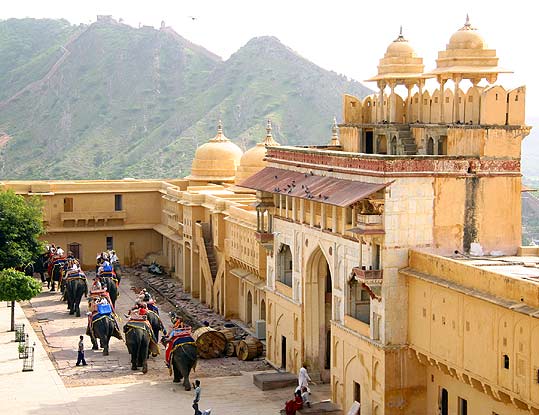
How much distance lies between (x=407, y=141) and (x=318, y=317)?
5.98m

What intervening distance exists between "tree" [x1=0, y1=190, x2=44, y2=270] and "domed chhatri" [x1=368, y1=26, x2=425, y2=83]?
2199cm

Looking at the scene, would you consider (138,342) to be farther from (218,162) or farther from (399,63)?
(218,162)

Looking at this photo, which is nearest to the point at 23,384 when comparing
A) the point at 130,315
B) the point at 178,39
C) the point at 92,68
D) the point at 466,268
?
the point at 130,315

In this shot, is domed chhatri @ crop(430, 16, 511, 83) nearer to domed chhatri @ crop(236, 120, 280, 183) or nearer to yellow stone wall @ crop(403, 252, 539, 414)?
yellow stone wall @ crop(403, 252, 539, 414)

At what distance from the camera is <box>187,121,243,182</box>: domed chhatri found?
58.5 m

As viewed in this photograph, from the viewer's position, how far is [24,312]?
1849 inches

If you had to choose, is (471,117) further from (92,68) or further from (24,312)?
(92,68)

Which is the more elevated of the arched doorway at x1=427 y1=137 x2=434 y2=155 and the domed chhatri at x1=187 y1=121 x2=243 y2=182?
the arched doorway at x1=427 y1=137 x2=434 y2=155

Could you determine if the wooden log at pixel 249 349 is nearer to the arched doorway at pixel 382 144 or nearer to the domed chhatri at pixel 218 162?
the arched doorway at pixel 382 144

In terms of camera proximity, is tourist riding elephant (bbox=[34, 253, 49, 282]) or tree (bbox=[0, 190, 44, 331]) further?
tourist riding elephant (bbox=[34, 253, 49, 282])

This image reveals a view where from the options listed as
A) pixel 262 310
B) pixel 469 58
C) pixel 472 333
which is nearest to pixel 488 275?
pixel 472 333

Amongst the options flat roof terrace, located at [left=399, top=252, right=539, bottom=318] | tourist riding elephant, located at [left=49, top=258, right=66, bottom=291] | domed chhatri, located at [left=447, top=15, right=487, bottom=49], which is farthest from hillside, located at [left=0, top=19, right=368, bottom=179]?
flat roof terrace, located at [left=399, top=252, right=539, bottom=318]

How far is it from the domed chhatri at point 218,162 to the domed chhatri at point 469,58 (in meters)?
28.0

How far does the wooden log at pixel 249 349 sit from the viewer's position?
124ft
